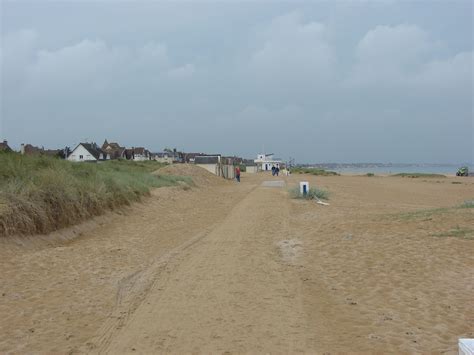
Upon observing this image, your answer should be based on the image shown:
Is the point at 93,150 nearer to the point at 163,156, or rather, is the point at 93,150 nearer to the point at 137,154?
the point at 137,154

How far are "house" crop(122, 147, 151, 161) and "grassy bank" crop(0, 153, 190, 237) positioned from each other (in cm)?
8849

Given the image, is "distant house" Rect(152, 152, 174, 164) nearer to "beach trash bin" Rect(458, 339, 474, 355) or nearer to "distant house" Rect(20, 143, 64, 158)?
"distant house" Rect(20, 143, 64, 158)

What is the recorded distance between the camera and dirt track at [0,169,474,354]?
16.6 ft

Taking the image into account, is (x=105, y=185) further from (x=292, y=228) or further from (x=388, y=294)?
(x=388, y=294)

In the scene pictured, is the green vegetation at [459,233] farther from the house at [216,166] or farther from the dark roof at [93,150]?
the dark roof at [93,150]

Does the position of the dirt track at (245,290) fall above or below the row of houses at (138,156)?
below

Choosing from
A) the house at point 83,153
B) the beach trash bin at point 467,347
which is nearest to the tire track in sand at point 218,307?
the beach trash bin at point 467,347

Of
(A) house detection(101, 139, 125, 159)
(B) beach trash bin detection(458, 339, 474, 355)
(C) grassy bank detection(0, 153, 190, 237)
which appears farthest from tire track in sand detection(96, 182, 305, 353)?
(A) house detection(101, 139, 125, 159)

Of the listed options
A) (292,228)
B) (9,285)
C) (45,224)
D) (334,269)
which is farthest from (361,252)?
(45,224)

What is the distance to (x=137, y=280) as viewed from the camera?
7766mm

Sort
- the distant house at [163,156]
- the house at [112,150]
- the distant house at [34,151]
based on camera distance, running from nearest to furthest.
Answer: the distant house at [34,151]
the house at [112,150]
the distant house at [163,156]

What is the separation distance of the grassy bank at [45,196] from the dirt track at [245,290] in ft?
1.88

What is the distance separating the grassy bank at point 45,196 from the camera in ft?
33.5

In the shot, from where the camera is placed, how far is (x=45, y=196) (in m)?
11.8
